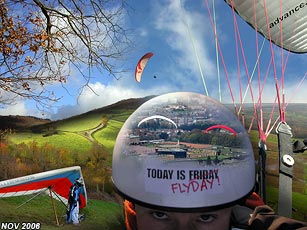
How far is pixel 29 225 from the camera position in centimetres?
536

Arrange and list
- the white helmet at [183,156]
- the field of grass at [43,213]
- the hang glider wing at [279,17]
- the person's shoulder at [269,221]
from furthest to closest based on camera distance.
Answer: the field of grass at [43,213]
the hang glider wing at [279,17]
the person's shoulder at [269,221]
the white helmet at [183,156]

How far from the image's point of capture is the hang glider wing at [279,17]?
4617 millimetres

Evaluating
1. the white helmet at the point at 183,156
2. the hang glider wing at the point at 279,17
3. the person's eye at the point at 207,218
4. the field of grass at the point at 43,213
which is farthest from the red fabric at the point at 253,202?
the field of grass at the point at 43,213

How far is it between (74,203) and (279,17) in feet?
14.7

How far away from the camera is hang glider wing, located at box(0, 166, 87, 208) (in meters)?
5.34

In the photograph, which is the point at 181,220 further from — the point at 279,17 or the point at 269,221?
the point at 279,17

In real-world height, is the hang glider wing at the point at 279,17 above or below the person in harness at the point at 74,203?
above

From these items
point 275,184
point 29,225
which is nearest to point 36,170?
point 29,225

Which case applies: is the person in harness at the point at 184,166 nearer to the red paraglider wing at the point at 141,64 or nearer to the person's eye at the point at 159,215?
the person's eye at the point at 159,215

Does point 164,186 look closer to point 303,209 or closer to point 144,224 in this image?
point 144,224

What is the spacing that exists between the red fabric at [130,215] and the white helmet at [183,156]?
98 millimetres

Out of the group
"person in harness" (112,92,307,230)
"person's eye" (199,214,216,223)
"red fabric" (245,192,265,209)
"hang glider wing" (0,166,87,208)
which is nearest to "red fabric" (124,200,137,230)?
"person in harness" (112,92,307,230)

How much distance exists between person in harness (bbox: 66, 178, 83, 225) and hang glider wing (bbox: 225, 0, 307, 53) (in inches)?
149

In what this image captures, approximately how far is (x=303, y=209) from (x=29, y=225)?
4.43m
